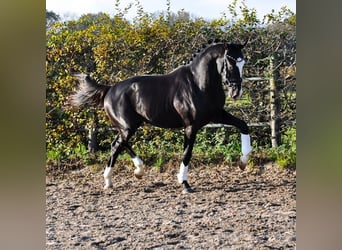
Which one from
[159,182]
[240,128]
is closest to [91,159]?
[159,182]

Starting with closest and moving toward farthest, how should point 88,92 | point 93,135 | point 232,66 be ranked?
point 232,66 < point 88,92 < point 93,135

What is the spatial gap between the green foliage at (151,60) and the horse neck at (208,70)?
26 cm

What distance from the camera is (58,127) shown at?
385 cm

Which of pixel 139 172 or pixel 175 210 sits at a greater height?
pixel 139 172

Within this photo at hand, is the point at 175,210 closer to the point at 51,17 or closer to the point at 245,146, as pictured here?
the point at 245,146

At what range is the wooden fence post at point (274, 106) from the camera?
12.1 ft

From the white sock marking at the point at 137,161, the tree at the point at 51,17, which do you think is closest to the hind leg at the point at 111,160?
the white sock marking at the point at 137,161

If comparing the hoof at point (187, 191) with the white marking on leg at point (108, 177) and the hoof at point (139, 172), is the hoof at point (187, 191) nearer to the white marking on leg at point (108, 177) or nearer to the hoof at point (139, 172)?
the hoof at point (139, 172)

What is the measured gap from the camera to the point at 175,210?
10.9 feet

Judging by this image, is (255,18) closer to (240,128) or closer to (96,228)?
(240,128)

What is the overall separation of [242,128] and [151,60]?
3.05ft

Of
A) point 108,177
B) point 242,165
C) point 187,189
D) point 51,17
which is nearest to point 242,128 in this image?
point 242,165
